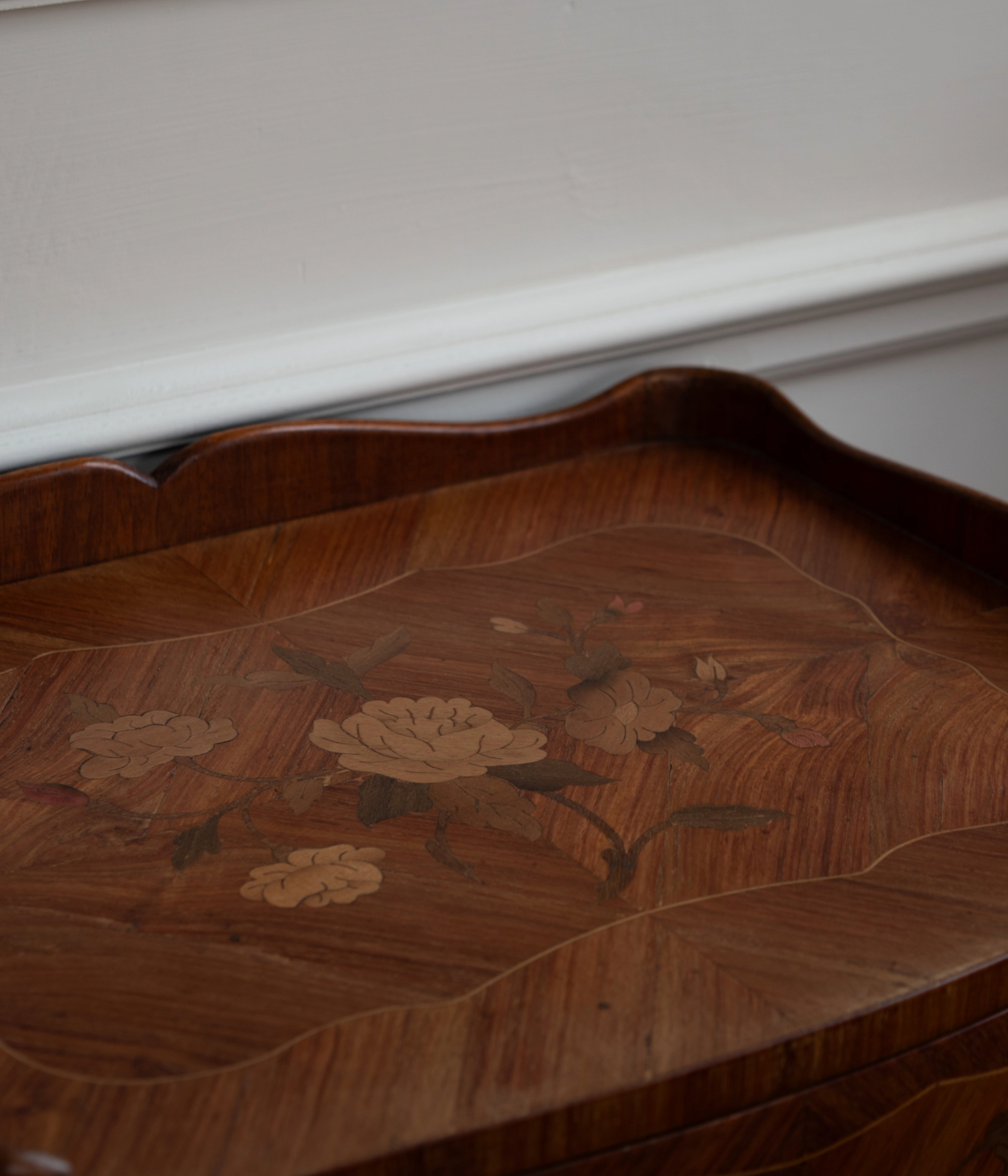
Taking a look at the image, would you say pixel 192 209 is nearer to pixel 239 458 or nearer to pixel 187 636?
pixel 239 458

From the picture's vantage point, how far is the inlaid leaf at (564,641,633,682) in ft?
1.97

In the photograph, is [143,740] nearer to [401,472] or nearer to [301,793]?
[301,793]

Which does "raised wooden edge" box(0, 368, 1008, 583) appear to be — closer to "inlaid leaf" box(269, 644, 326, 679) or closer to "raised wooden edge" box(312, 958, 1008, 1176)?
"inlaid leaf" box(269, 644, 326, 679)

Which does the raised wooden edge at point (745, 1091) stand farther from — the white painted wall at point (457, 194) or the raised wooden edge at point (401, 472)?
the white painted wall at point (457, 194)

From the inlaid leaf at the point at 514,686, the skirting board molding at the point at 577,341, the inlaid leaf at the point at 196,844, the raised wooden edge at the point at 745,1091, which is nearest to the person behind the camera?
the raised wooden edge at the point at 745,1091

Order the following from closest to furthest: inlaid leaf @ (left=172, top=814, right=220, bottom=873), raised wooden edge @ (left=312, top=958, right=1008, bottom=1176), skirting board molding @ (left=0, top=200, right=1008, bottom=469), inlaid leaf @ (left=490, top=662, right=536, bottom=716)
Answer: raised wooden edge @ (left=312, top=958, right=1008, bottom=1176)
inlaid leaf @ (left=172, top=814, right=220, bottom=873)
inlaid leaf @ (left=490, top=662, right=536, bottom=716)
skirting board molding @ (left=0, top=200, right=1008, bottom=469)

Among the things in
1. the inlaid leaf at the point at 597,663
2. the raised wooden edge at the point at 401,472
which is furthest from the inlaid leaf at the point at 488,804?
the raised wooden edge at the point at 401,472

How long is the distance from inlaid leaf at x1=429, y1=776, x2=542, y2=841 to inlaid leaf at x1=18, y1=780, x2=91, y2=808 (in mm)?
166

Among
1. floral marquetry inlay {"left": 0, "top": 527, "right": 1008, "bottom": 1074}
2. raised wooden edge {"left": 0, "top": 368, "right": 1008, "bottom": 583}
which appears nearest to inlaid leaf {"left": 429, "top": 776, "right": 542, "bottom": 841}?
floral marquetry inlay {"left": 0, "top": 527, "right": 1008, "bottom": 1074}

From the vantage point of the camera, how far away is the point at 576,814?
0.50 metres

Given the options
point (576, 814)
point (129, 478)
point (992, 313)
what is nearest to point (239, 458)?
point (129, 478)

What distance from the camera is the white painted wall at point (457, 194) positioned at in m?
0.66

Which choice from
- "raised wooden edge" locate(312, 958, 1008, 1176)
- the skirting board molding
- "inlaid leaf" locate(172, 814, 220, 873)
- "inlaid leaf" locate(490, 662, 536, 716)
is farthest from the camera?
the skirting board molding

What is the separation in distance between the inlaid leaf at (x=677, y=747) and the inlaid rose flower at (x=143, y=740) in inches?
8.5
